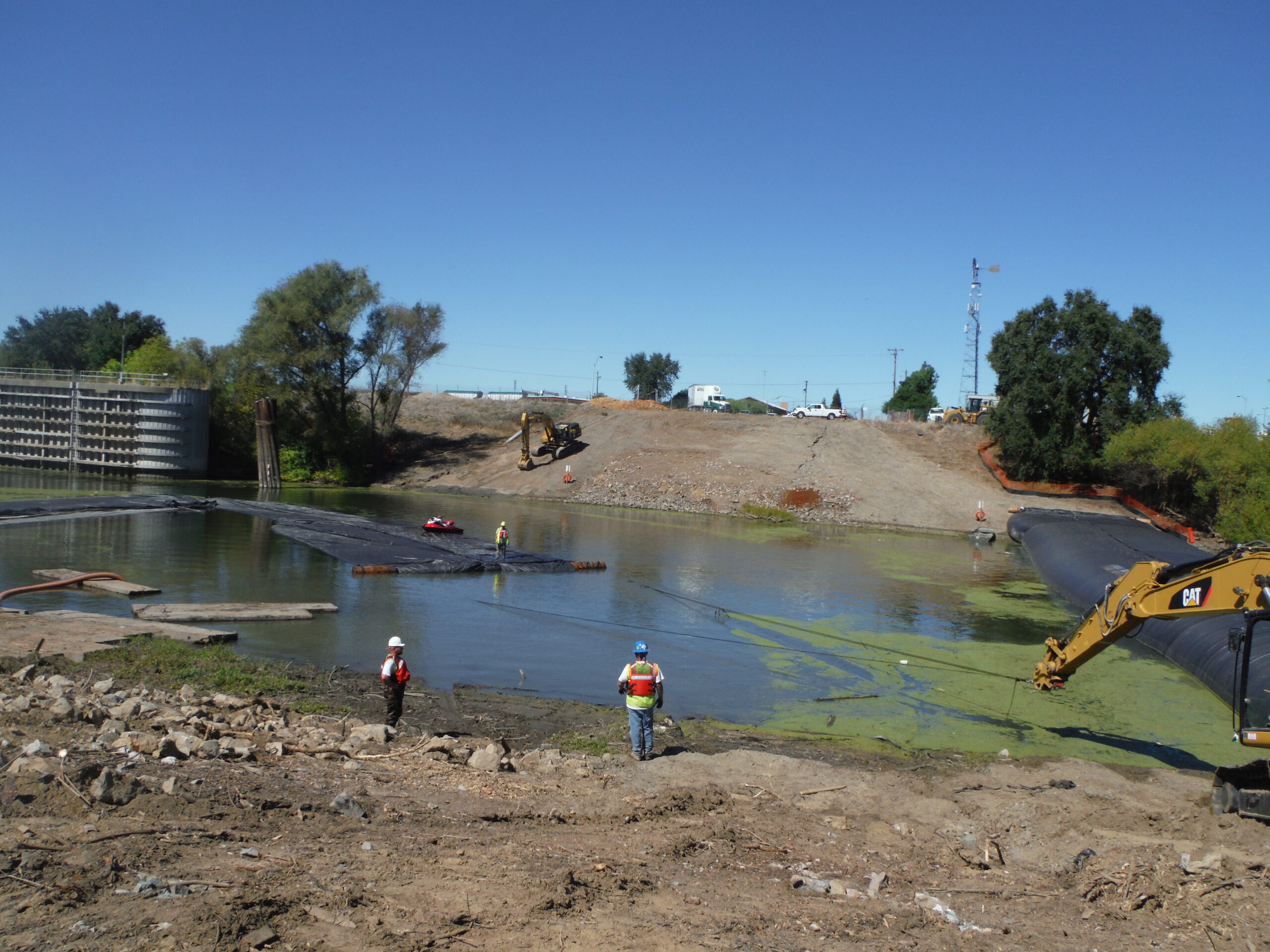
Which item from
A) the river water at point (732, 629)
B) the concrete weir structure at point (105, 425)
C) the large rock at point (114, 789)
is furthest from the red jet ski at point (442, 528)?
the concrete weir structure at point (105, 425)

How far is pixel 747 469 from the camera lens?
187ft

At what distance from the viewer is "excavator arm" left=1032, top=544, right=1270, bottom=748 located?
10.1 meters

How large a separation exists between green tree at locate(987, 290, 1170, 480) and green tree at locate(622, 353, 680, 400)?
65.7m

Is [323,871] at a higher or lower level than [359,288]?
lower

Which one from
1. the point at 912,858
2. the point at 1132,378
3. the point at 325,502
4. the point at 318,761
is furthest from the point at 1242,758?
the point at 1132,378

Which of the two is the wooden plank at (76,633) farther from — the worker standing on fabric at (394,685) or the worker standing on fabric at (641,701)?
the worker standing on fabric at (641,701)

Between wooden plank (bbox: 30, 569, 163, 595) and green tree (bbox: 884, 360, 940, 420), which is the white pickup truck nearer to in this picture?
green tree (bbox: 884, 360, 940, 420)

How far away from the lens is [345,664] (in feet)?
54.1

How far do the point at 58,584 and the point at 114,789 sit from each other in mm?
15514

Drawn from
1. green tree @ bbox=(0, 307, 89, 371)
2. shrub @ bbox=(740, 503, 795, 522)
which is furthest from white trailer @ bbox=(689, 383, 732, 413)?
green tree @ bbox=(0, 307, 89, 371)

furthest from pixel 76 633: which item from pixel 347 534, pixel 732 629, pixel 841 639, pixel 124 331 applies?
pixel 124 331

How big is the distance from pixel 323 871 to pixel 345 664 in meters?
9.75

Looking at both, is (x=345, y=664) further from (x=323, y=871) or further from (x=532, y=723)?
(x=323, y=871)

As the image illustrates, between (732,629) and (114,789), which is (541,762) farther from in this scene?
(732,629)
